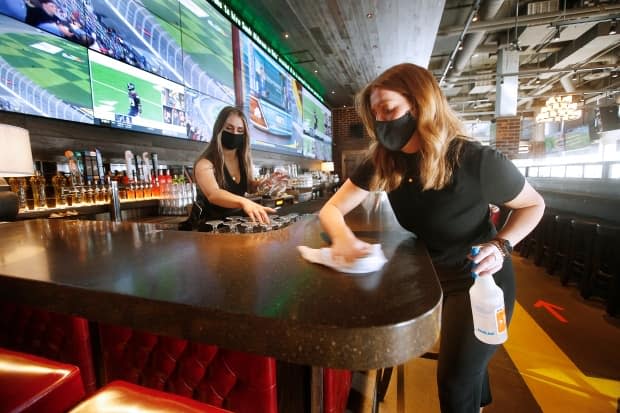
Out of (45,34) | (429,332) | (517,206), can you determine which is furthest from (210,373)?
(45,34)

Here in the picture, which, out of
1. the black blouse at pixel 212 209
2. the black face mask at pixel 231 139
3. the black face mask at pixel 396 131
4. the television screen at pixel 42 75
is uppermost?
the television screen at pixel 42 75

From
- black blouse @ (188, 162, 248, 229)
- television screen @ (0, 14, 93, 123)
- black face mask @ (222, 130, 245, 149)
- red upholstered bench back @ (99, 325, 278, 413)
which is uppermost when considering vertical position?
television screen @ (0, 14, 93, 123)

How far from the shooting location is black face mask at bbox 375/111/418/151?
3.81ft

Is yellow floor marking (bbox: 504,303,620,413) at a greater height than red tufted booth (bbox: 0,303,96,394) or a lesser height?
lesser

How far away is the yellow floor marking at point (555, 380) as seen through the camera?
1752 mm

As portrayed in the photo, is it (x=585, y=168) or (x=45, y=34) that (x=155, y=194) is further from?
(x=585, y=168)

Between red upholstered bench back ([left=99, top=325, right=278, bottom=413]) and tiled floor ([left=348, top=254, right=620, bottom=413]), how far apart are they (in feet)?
2.41

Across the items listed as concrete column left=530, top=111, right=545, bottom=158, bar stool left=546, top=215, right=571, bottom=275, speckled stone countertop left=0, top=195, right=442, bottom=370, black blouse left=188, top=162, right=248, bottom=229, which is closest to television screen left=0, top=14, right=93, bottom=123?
black blouse left=188, top=162, right=248, bottom=229

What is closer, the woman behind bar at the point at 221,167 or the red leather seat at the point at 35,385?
the red leather seat at the point at 35,385

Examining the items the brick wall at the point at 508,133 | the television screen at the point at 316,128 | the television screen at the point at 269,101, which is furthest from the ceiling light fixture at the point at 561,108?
the television screen at the point at 269,101

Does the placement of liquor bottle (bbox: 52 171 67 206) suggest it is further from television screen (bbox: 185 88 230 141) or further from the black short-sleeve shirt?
the black short-sleeve shirt

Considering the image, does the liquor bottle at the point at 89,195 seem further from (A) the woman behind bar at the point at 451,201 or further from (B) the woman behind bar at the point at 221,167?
(A) the woman behind bar at the point at 451,201

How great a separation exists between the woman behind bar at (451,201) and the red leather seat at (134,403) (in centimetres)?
60

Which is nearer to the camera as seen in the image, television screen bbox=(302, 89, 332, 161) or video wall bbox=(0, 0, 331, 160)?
video wall bbox=(0, 0, 331, 160)
